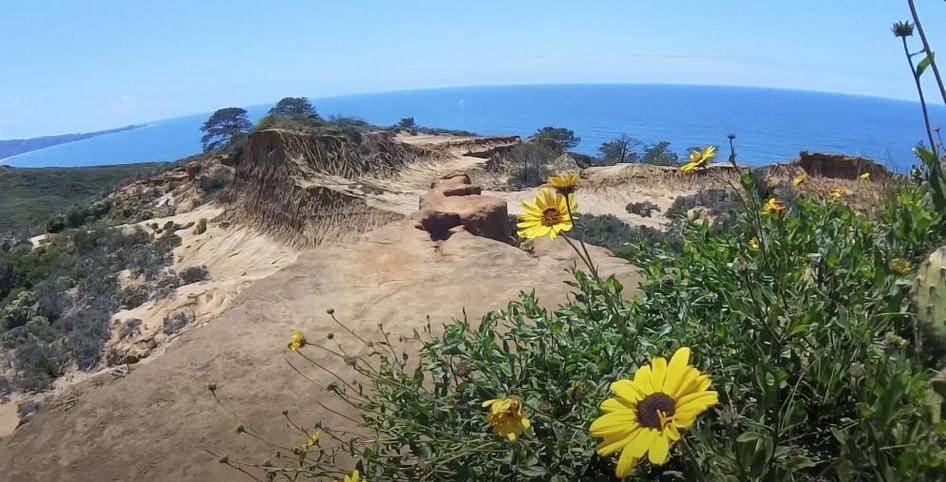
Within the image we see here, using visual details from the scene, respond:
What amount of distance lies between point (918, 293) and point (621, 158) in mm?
38570

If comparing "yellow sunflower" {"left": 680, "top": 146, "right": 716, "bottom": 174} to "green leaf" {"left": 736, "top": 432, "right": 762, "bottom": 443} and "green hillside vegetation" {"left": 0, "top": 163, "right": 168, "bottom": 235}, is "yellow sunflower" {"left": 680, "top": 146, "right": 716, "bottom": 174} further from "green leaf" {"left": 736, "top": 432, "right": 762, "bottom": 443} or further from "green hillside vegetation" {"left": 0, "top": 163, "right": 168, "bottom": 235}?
"green hillside vegetation" {"left": 0, "top": 163, "right": 168, "bottom": 235}

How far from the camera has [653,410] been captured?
1.16 meters

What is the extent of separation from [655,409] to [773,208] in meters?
1.39

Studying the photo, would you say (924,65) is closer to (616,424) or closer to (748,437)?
(748,437)

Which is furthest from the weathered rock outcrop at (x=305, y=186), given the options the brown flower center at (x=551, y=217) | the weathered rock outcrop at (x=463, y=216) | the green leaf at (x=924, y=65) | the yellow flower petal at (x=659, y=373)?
the yellow flower petal at (x=659, y=373)

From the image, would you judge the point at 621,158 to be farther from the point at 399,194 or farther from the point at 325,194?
the point at 325,194

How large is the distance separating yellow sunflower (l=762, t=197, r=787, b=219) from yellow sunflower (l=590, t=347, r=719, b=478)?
1181 millimetres

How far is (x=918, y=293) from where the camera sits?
64.8 inches

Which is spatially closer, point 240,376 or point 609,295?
point 609,295

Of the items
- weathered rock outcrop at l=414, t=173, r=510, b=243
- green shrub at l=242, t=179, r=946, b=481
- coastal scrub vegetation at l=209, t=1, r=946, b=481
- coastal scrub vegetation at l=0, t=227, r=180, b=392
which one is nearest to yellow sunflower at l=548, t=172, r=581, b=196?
coastal scrub vegetation at l=209, t=1, r=946, b=481

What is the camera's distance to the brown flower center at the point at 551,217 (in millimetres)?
2004

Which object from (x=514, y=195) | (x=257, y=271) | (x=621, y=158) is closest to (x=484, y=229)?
(x=257, y=271)

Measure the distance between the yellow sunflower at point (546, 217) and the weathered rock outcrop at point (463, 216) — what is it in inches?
271

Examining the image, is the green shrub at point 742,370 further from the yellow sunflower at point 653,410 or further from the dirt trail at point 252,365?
the dirt trail at point 252,365
